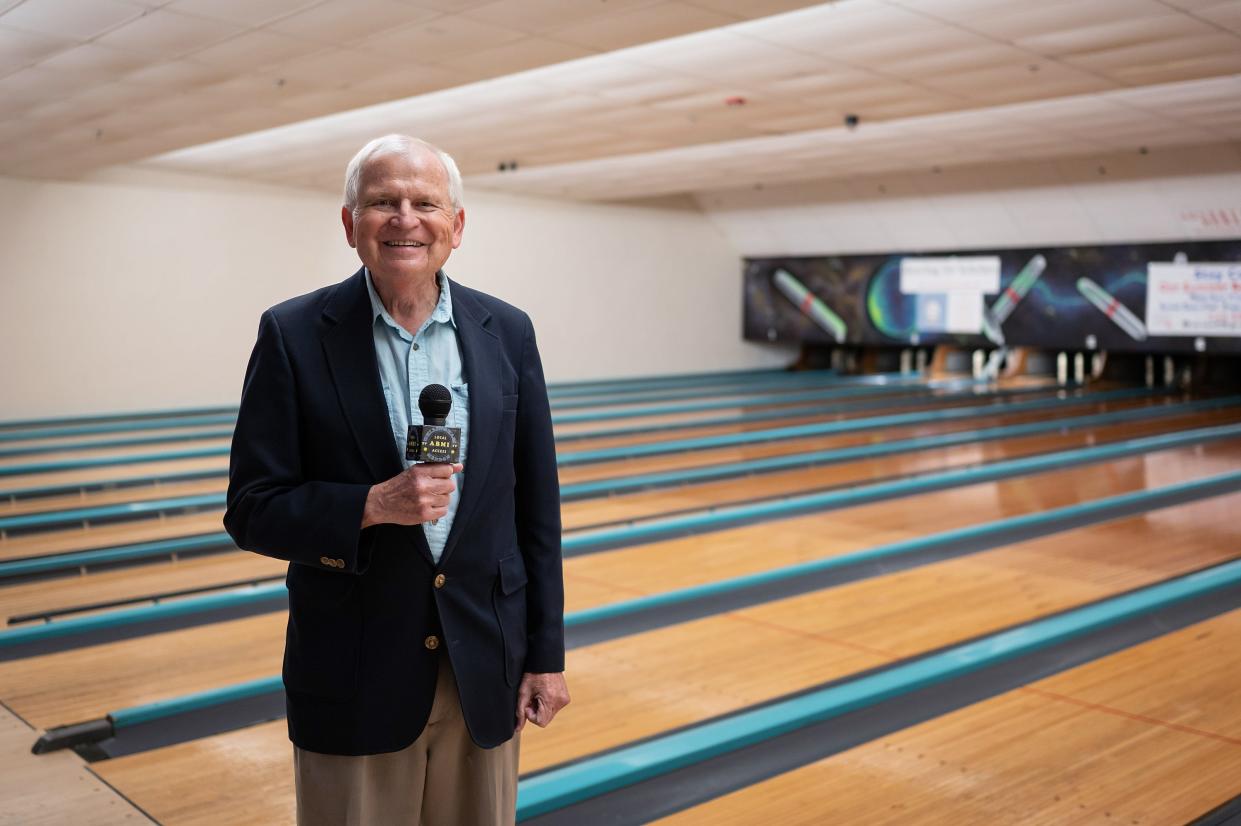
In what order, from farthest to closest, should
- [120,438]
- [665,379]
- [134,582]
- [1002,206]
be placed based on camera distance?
[665,379], [1002,206], [120,438], [134,582]

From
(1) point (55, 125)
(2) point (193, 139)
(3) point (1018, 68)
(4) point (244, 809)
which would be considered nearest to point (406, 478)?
(4) point (244, 809)

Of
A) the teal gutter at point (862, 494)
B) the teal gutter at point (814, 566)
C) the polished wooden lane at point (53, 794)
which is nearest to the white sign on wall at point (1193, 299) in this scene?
the teal gutter at point (862, 494)

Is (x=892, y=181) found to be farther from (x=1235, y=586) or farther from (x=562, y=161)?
(x=1235, y=586)

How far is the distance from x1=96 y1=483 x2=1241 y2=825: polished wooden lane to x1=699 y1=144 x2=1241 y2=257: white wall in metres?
6.69

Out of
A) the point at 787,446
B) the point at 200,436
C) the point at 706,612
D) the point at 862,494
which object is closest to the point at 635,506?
the point at 862,494

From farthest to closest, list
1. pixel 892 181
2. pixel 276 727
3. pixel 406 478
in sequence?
pixel 892 181, pixel 276 727, pixel 406 478

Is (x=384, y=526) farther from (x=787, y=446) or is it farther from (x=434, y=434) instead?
(x=787, y=446)

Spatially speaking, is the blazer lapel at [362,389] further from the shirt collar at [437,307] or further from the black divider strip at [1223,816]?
the black divider strip at [1223,816]

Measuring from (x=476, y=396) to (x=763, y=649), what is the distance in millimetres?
2514

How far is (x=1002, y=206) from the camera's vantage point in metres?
12.8

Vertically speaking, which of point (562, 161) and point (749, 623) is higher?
point (562, 161)

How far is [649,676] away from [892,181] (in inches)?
417

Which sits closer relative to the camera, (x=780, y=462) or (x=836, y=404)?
(x=780, y=462)

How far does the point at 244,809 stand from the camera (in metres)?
2.58
